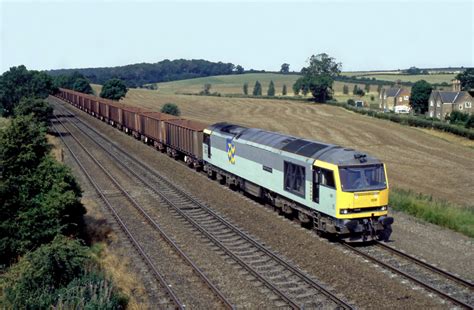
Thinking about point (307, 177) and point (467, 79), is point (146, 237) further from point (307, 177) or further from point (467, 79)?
point (467, 79)

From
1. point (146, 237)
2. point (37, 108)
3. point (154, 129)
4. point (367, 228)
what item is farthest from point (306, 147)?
point (37, 108)

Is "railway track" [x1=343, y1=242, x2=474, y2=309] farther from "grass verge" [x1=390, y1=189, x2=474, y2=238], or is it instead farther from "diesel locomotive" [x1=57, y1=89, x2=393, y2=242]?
"grass verge" [x1=390, y1=189, x2=474, y2=238]

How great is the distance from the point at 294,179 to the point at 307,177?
1124 mm

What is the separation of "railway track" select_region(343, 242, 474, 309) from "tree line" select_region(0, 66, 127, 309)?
8.46 m

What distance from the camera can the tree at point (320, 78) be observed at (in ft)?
400

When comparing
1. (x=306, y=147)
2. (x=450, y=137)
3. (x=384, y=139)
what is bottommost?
(x=450, y=137)

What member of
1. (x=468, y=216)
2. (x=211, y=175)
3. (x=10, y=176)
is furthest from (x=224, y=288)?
(x=211, y=175)

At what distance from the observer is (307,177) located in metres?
20.2

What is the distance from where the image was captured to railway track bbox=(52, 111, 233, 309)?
15.1 meters

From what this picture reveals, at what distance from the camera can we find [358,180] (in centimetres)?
1855

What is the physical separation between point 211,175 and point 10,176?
48.8 ft

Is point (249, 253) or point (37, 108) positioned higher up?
point (37, 108)

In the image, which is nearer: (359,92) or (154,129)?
(154,129)

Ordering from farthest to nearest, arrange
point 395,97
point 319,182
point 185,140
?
point 395,97
point 185,140
point 319,182
